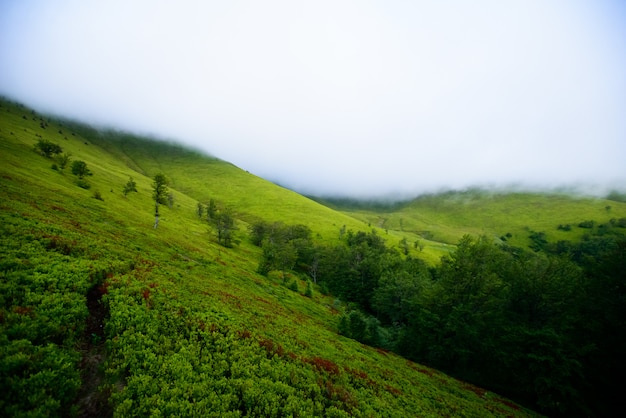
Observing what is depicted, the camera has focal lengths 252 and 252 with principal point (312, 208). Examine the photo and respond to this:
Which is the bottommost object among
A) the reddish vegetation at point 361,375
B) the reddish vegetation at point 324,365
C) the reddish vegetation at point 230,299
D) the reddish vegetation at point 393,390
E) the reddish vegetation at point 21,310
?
the reddish vegetation at point 393,390

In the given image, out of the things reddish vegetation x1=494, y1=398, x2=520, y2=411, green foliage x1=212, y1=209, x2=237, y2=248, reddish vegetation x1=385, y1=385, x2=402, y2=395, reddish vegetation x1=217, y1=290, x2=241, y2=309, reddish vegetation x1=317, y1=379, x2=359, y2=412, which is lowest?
green foliage x1=212, y1=209, x2=237, y2=248

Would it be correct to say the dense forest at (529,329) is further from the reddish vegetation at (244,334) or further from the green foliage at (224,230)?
the green foliage at (224,230)

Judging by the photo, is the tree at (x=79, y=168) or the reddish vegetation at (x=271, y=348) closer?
the reddish vegetation at (x=271, y=348)

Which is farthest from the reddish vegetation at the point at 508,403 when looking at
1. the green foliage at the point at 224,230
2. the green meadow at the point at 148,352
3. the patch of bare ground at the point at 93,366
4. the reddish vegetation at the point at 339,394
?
the green foliage at the point at 224,230

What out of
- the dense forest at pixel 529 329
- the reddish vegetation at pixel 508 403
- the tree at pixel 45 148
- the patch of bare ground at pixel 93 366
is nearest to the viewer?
the patch of bare ground at pixel 93 366

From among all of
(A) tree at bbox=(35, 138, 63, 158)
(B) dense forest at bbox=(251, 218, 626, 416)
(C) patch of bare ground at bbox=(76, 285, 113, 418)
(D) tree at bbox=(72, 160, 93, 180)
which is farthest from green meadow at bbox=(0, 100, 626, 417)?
(A) tree at bbox=(35, 138, 63, 158)

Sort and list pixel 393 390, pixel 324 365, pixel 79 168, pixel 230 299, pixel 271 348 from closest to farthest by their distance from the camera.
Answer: pixel 271 348 → pixel 324 365 → pixel 393 390 → pixel 230 299 → pixel 79 168

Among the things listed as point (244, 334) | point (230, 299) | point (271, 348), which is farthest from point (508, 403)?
point (230, 299)

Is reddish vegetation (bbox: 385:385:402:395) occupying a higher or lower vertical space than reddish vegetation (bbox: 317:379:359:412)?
lower

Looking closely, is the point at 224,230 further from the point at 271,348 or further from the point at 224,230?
the point at 271,348

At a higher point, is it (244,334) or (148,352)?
(148,352)

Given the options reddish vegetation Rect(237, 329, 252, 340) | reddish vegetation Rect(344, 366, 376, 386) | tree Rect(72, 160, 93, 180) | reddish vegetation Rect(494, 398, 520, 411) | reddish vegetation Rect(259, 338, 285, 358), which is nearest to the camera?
reddish vegetation Rect(259, 338, 285, 358)

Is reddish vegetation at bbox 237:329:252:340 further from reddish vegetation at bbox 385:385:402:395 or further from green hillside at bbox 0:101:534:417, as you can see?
reddish vegetation at bbox 385:385:402:395

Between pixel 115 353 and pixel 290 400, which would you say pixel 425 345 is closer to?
pixel 290 400
